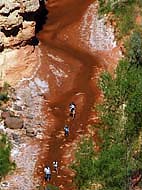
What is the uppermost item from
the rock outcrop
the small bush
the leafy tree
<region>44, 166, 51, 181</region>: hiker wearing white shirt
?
the rock outcrop

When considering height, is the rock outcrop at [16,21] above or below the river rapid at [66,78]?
above

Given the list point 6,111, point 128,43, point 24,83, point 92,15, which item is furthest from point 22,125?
point 92,15

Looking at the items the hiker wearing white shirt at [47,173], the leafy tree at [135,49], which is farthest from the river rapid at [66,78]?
the leafy tree at [135,49]

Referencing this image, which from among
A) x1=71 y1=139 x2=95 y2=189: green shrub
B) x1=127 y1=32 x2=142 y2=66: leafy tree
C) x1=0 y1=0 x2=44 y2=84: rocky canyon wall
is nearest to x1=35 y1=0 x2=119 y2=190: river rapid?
x1=0 y1=0 x2=44 y2=84: rocky canyon wall

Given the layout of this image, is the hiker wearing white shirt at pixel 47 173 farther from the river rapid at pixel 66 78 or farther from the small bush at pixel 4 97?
the small bush at pixel 4 97

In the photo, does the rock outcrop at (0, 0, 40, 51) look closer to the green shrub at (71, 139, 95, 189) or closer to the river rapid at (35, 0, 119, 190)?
the river rapid at (35, 0, 119, 190)

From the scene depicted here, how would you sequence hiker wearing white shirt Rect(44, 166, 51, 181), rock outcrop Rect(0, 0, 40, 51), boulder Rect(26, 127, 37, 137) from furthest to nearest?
1. rock outcrop Rect(0, 0, 40, 51)
2. boulder Rect(26, 127, 37, 137)
3. hiker wearing white shirt Rect(44, 166, 51, 181)
